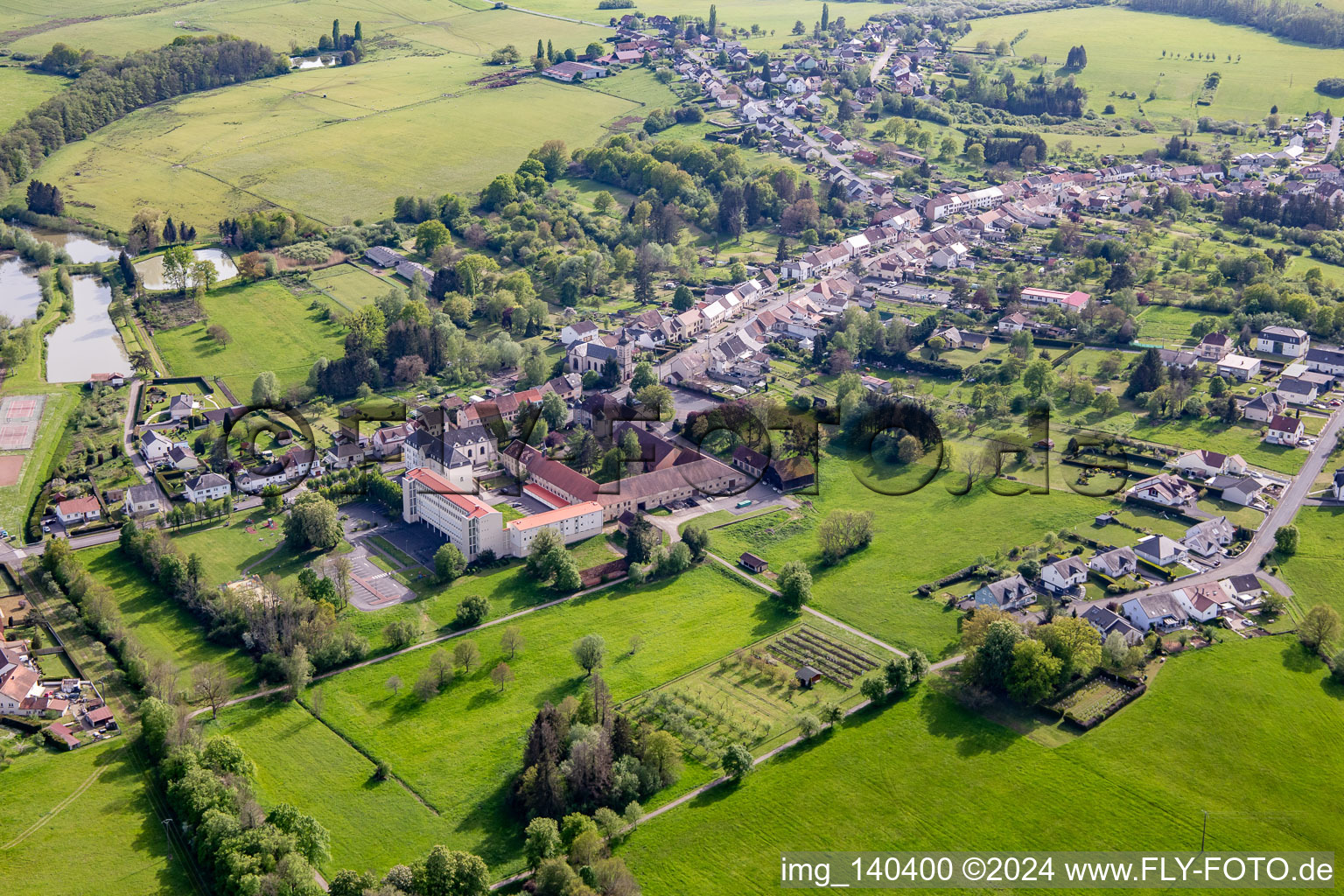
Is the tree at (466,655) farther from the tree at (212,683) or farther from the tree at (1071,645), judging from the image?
the tree at (1071,645)

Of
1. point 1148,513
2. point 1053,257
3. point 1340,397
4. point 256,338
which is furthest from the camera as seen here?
point 1053,257

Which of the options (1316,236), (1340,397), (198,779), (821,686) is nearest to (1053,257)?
(1316,236)

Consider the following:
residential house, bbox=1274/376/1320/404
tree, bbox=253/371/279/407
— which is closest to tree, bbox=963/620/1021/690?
residential house, bbox=1274/376/1320/404

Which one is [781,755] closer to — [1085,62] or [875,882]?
[875,882]

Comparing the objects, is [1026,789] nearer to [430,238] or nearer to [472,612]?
[472,612]

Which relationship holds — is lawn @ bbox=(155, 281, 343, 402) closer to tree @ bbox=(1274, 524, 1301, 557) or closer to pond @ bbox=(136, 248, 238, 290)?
pond @ bbox=(136, 248, 238, 290)

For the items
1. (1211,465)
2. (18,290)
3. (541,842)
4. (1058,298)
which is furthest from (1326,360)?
(18,290)
